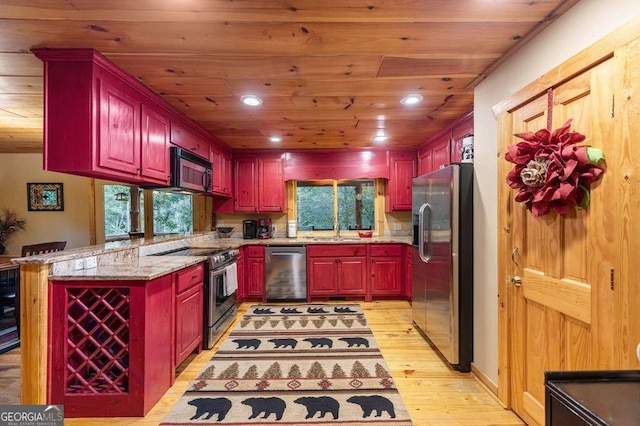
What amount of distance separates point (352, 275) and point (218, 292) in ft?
6.53

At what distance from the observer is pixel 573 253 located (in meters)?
1.51

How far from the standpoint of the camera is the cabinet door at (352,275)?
4.41m

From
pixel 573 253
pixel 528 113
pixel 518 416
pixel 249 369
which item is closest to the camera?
pixel 573 253

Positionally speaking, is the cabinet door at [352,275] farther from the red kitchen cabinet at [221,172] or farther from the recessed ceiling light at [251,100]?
the recessed ceiling light at [251,100]

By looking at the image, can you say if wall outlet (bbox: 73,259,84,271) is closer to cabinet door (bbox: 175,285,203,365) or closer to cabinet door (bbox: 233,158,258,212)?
cabinet door (bbox: 175,285,203,365)

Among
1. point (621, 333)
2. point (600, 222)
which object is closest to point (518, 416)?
point (621, 333)

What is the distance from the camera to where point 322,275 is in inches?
173

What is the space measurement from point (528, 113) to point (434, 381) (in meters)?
1.96

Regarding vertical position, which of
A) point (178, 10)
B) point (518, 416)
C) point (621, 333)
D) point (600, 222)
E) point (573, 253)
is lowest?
point (518, 416)

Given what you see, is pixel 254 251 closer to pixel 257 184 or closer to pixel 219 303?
pixel 257 184

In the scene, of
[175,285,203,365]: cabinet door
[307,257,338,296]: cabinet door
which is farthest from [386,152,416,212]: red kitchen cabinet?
[175,285,203,365]: cabinet door

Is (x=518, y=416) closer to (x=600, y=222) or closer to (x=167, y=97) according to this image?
(x=600, y=222)

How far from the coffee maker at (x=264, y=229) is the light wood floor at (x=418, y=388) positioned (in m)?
2.27

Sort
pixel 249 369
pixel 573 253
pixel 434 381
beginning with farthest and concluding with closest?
1. pixel 249 369
2. pixel 434 381
3. pixel 573 253
